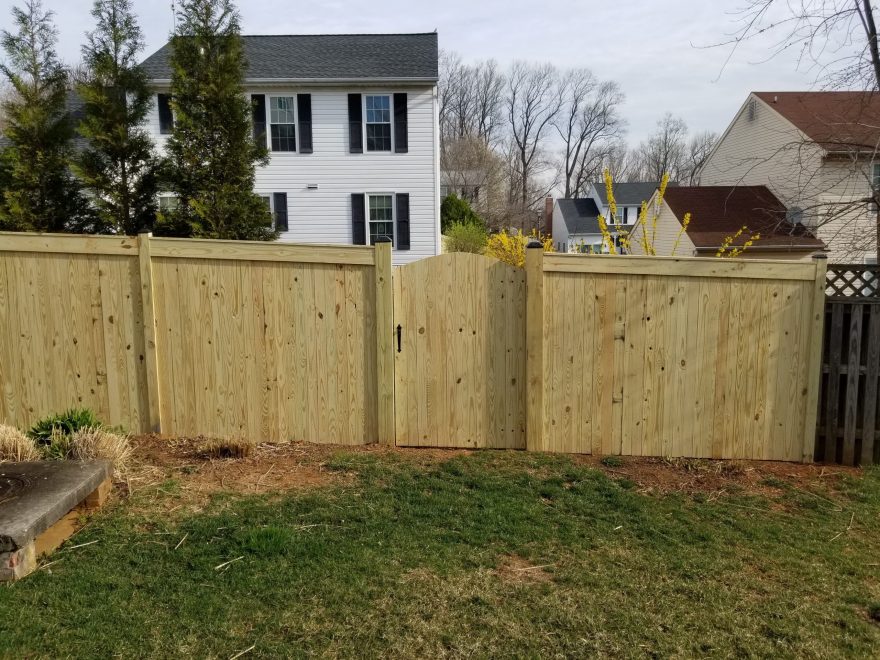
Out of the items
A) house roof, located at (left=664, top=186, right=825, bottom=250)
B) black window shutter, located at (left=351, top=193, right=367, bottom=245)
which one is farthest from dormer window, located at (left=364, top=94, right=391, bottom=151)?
house roof, located at (left=664, top=186, right=825, bottom=250)

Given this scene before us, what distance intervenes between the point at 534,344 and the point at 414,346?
94 cm

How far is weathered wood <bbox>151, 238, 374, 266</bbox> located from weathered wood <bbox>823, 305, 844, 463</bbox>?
3570 millimetres

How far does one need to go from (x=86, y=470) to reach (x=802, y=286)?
5.09m

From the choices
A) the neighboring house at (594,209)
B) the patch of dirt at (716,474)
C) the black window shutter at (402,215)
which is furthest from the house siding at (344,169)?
the neighboring house at (594,209)

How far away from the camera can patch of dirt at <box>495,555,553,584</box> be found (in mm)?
3312

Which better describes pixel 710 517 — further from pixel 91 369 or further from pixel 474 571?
pixel 91 369

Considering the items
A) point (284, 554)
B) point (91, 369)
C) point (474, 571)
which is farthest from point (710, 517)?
point (91, 369)

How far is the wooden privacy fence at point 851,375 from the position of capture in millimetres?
4957

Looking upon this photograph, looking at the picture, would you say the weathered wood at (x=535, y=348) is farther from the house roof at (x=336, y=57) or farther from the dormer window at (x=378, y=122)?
the house roof at (x=336, y=57)

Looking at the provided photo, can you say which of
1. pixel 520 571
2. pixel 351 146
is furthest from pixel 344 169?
pixel 520 571

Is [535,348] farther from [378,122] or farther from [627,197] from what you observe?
[627,197]

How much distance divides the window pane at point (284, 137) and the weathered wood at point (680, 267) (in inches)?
524

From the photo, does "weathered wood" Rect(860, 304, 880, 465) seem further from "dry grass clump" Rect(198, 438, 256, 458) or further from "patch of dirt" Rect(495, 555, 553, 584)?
"dry grass clump" Rect(198, 438, 256, 458)

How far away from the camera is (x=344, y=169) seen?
1683 centimetres
